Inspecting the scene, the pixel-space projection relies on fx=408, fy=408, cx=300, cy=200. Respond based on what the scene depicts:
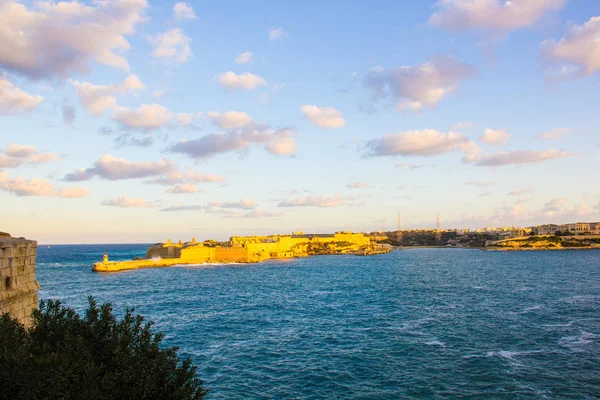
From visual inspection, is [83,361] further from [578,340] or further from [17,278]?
[578,340]

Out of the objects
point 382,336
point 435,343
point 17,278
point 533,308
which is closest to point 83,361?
point 17,278

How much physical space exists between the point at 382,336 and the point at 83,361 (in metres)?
25.8

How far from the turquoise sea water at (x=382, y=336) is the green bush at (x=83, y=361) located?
472 inches

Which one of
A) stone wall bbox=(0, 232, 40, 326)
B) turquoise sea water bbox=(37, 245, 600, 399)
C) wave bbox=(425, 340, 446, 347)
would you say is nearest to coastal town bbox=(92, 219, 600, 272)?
turquoise sea water bbox=(37, 245, 600, 399)

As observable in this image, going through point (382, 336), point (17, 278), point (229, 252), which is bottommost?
point (382, 336)

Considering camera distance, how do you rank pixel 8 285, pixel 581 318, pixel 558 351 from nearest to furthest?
pixel 8 285, pixel 558 351, pixel 581 318

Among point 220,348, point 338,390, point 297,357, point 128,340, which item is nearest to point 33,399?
point 128,340

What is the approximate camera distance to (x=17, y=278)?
39.8 ft

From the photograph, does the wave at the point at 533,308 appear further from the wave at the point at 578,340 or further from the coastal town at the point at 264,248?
the coastal town at the point at 264,248

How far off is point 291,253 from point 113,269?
64.6 meters

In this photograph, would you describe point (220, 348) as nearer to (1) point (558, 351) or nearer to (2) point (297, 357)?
(2) point (297, 357)

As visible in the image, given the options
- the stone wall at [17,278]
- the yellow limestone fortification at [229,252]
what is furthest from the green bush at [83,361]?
the yellow limestone fortification at [229,252]

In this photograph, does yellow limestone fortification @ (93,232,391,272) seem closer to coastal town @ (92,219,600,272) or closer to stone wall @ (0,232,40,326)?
coastal town @ (92,219,600,272)

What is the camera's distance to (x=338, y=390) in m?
21.1
